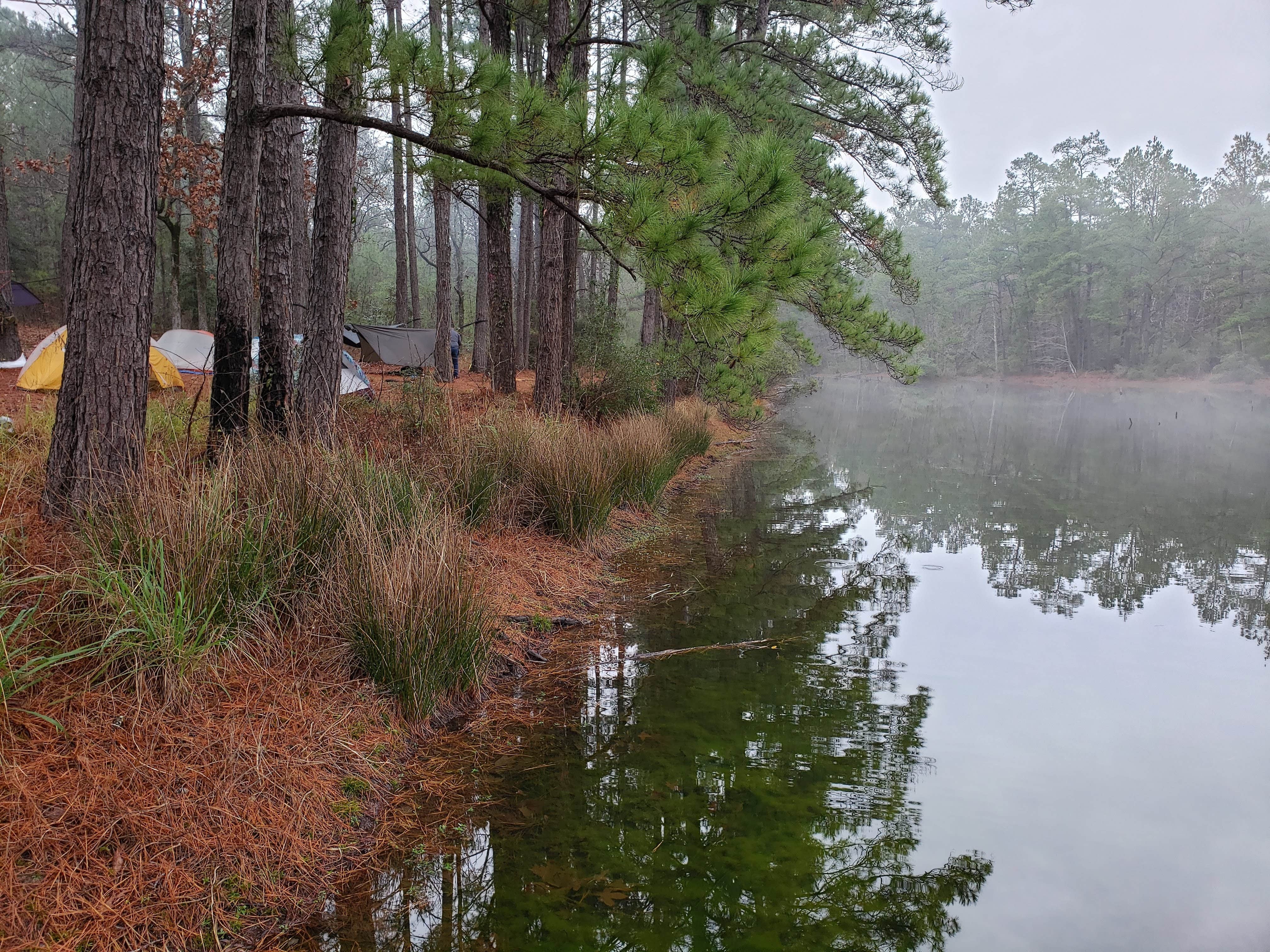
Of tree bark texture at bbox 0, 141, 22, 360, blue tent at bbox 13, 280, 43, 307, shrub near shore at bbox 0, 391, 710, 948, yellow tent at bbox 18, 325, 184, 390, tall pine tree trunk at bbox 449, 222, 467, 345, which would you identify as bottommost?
shrub near shore at bbox 0, 391, 710, 948

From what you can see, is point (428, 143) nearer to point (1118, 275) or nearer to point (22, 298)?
point (22, 298)

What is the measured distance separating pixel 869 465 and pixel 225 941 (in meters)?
12.2

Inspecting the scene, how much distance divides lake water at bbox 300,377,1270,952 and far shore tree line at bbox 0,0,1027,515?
76.0 inches

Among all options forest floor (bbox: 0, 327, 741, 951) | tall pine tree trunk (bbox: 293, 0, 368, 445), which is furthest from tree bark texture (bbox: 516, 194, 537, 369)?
forest floor (bbox: 0, 327, 741, 951)

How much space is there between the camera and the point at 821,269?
5445mm

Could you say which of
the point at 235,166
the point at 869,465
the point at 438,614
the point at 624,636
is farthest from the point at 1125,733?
the point at 869,465

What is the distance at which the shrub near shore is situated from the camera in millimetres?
1976

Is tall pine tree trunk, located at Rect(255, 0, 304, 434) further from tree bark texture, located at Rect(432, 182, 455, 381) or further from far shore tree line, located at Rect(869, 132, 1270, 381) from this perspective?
far shore tree line, located at Rect(869, 132, 1270, 381)

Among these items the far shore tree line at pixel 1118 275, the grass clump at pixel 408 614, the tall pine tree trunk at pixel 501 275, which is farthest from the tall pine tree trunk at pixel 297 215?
the far shore tree line at pixel 1118 275

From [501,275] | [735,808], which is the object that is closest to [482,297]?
[501,275]

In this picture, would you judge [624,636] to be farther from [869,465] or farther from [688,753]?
[869,465]

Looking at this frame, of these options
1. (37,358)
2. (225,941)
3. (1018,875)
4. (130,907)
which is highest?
(37,358)

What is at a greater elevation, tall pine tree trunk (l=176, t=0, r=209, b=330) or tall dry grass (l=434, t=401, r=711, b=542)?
tall pine tree trunk (l=176, t=0, r=209, b=330)

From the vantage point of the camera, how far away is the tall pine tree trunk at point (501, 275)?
357 inches
